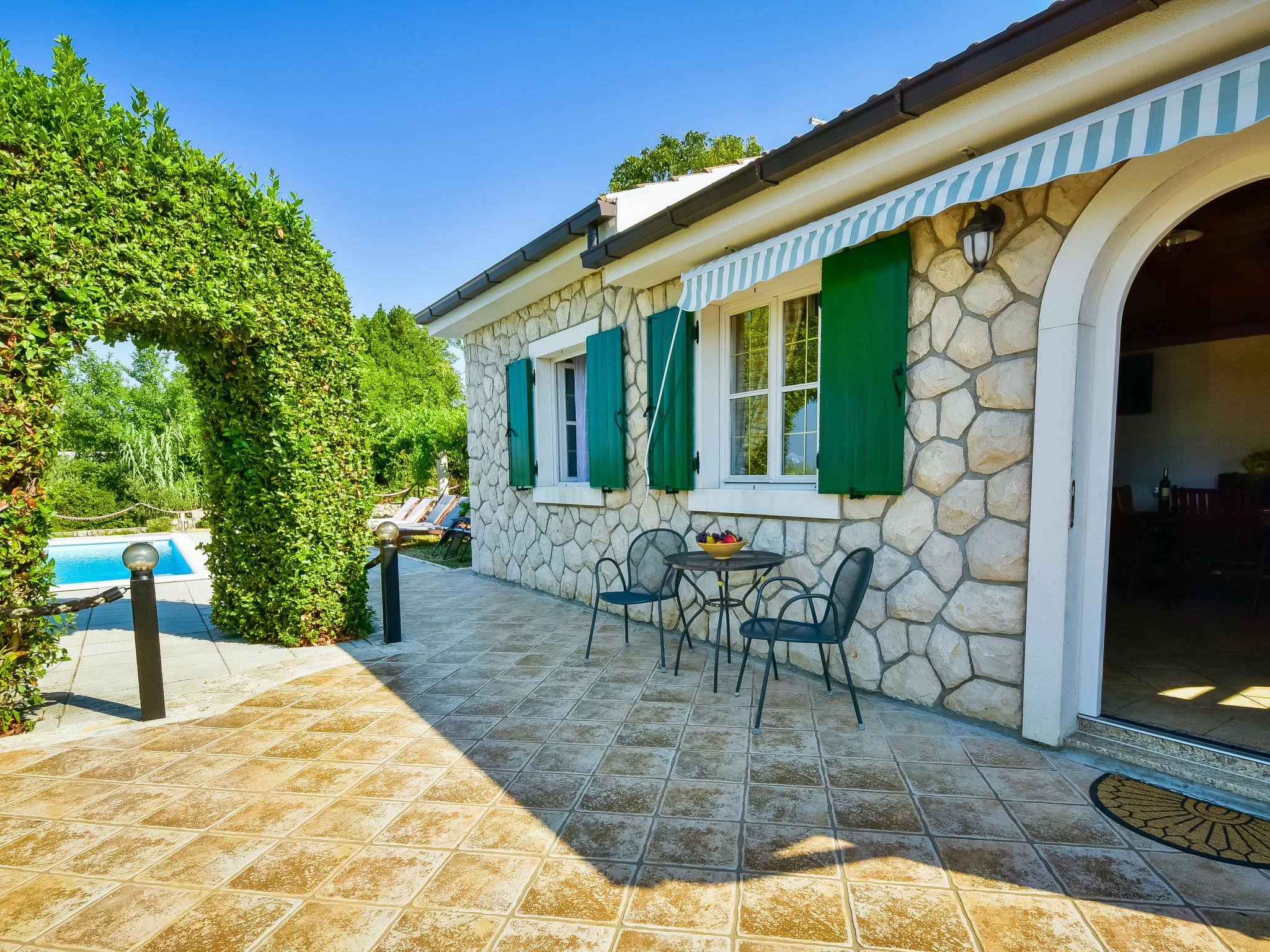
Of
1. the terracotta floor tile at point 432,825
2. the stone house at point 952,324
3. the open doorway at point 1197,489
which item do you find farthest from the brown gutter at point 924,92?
the terracotta floor tile at point 432,825

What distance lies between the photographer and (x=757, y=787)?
3.11 m

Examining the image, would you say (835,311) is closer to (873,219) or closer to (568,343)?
(873,219)

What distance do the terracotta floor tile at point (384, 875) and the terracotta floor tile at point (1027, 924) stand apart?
6.67ft

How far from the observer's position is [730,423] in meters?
5.72

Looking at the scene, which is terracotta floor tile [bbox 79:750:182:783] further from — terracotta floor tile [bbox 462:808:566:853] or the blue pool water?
the blue pool water

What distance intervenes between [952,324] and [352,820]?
4.26 m

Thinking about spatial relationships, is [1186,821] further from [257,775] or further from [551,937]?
[257,775]

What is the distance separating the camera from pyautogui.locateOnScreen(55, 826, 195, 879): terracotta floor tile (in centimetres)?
258

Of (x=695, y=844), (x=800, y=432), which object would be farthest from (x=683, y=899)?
(x=800, y=432)

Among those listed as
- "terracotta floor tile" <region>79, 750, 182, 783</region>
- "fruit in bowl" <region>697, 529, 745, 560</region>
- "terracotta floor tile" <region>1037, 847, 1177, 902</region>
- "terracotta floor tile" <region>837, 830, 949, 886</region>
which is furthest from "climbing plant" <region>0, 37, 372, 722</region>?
"terracotta floor tile" <region>1037, 847, 1177, 902</region>

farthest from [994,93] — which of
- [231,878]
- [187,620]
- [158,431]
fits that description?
[158,431]

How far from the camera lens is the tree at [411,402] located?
2000 cm

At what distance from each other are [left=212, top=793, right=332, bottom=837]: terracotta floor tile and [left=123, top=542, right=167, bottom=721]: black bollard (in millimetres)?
1740

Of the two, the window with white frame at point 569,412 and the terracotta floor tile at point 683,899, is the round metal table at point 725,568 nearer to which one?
Answer: the terracotta floor tile at point 683,899
